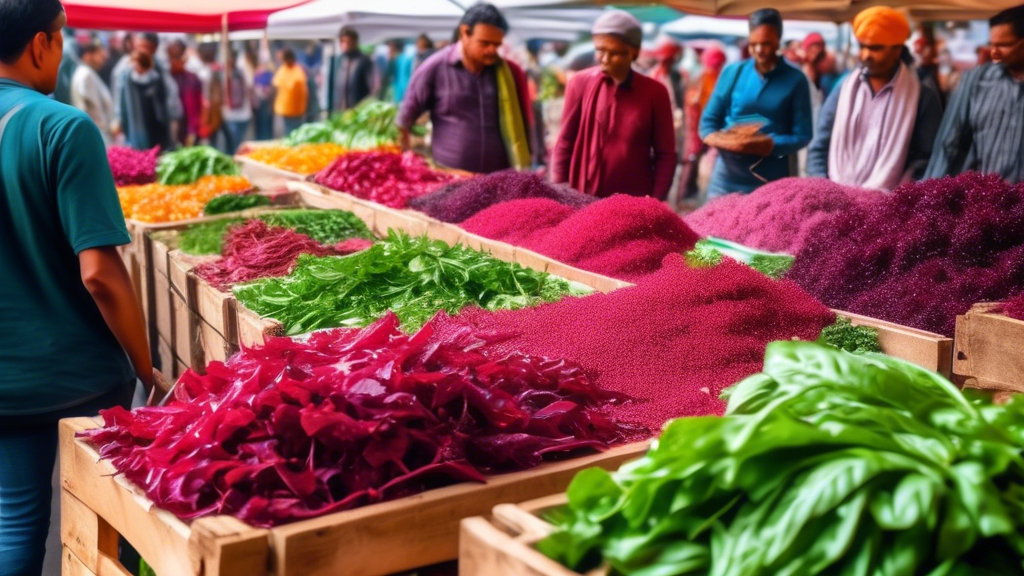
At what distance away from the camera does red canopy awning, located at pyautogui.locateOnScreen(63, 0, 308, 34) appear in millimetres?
10023

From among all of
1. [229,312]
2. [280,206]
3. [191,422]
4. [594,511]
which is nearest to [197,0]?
[280,206]

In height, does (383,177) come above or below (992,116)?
below

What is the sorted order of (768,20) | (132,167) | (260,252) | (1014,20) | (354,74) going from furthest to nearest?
(354,74), (132,167), (768,20), (1014,20), (260,252)

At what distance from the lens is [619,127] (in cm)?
543

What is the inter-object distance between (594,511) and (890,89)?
15.1ft

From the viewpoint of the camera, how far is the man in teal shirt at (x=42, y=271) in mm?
2590

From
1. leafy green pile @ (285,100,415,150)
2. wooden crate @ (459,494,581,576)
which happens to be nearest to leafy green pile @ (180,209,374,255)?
leafy green pile @ (285,100,415,150)

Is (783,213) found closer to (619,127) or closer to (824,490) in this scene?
(619,127)

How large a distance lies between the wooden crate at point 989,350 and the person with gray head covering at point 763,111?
9.37ft

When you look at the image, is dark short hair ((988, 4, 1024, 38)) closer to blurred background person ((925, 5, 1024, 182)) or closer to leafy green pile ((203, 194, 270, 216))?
blurred background person ((925, 5, 1024, 182))

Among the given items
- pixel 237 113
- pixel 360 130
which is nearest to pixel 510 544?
pixel 360 130

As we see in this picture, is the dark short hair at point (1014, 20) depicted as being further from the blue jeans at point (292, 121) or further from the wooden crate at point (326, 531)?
the blue jeans at point (292, 121)

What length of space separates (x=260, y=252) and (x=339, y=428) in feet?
8.52

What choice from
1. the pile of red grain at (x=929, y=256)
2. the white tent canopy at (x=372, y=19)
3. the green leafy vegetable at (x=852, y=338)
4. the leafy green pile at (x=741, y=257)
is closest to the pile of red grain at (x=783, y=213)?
the leafy green pile at (x=741, y=257)
